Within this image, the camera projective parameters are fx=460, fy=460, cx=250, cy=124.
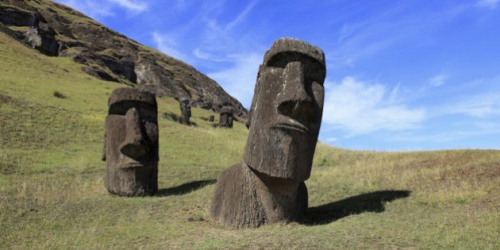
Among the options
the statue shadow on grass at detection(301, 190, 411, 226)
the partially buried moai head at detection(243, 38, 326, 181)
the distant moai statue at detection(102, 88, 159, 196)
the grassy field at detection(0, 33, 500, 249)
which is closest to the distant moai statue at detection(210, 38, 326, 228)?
the partially buried moai head at detection(243, 38, 326, 181)

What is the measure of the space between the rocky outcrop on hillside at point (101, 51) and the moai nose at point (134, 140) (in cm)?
4377

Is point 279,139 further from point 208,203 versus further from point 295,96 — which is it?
point 208,203

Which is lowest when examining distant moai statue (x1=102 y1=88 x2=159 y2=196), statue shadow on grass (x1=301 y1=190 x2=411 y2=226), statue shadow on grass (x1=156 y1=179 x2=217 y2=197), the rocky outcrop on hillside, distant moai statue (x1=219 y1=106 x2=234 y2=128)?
statue shadow on grass (x1=301 y1=190 x2=411 y2=226)

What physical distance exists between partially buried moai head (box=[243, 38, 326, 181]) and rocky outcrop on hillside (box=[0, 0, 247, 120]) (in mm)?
49096

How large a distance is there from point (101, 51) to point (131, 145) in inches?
2784

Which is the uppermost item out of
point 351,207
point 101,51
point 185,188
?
point 101,51

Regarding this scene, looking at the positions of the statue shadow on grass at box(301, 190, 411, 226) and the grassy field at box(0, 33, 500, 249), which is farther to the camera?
the statue shadow on grass at box(301, 190, 411, 226)

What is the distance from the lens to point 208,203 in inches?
418

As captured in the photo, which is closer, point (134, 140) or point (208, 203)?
point (208, 203)

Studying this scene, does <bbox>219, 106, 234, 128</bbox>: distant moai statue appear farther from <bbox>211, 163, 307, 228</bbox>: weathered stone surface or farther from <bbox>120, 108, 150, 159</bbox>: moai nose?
<bbox>211, 163, 307, 228</bbox>: weathered stone surface

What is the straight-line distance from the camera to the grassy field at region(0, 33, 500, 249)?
22.5 ft

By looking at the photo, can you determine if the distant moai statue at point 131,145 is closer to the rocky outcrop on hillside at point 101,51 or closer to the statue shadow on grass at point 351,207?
the statue shadow on grass at point 351,207

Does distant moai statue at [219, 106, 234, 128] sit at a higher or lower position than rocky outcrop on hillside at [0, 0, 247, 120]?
lower

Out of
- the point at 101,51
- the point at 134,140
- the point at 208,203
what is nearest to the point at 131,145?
the point at 134,140
